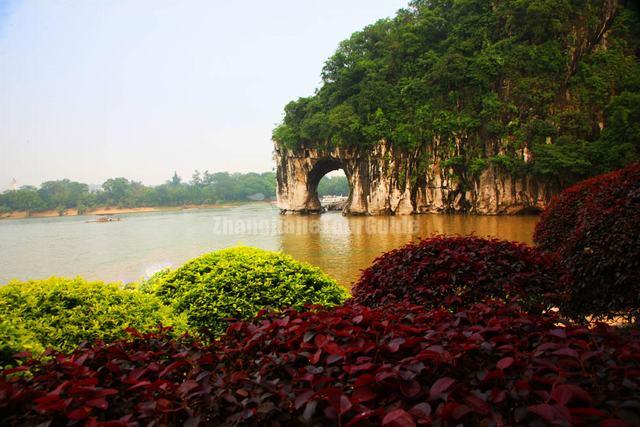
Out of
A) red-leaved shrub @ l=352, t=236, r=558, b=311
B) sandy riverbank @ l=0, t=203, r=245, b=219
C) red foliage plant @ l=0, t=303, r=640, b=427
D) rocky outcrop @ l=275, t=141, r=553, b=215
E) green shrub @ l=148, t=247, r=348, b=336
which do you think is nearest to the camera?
red foliage plant @ l=0, t=303, r=640, b=427

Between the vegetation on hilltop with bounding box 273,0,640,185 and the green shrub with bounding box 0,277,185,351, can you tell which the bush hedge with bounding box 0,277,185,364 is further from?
the vegetation on hilltop with bounding box 273,0,640,185

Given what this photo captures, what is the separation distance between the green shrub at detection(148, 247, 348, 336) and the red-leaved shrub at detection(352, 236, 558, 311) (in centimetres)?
50

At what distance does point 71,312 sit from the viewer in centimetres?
287

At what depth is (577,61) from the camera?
22422mm

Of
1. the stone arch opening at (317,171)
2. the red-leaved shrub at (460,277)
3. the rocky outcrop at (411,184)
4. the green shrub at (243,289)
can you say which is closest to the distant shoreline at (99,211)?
the stone arch opening at (317,171)

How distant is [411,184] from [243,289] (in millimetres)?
25212

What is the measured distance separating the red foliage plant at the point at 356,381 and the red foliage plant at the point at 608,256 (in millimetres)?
2366

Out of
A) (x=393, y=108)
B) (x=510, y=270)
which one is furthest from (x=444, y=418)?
(x=393, y=108)

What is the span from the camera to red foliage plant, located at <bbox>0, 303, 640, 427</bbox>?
1115 mm

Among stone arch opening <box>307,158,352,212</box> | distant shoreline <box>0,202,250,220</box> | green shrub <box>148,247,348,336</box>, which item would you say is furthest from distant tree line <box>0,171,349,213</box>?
green shrub <box>148,247,348,336</box>

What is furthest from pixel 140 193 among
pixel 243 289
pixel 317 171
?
pixel 243 289

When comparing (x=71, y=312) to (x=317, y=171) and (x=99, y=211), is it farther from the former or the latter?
(x=99, y=211)

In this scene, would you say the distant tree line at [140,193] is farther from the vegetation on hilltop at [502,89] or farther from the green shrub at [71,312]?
the green shrub at [71,312]

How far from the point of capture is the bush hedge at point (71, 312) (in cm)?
271
